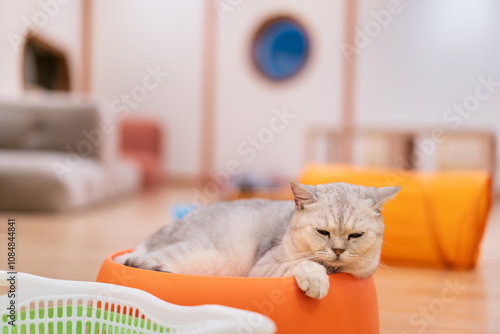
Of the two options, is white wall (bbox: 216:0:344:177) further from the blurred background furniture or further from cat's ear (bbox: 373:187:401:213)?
cat's ear (bbox: 373:187:401:213)

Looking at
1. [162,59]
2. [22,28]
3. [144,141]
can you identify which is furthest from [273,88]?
[22,28]

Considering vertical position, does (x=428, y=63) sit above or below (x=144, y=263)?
above

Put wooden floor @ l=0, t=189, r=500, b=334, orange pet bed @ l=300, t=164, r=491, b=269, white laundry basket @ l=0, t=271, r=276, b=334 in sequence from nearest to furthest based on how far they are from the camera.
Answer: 1. white laundry basket @ l=0, t=271, r=276, b=334
2. wooden floor @ l=0, t=189, r=500, b=334
3. orange pet bed @ l=300, t=164, r=491, b=269

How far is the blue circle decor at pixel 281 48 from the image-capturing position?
566 cm

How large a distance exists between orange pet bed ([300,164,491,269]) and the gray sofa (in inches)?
75.4

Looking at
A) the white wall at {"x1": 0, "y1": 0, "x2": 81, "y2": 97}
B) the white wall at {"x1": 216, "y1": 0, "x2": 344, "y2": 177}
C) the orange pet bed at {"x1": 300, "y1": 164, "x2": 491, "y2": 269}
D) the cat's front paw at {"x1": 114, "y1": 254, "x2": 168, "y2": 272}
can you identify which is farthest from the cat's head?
the white wall at {"x1": 216, "y1": 0, "x2": 344, "y2": 177}

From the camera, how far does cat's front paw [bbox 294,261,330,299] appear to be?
40.8 inches

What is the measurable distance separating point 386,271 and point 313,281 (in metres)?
1.13

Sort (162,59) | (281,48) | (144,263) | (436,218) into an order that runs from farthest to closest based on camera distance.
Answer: (162,59), (281,48), (436,218), (144,263)

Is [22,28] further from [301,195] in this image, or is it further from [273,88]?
[301,195]

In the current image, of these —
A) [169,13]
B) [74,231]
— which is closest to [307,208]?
[74,231]

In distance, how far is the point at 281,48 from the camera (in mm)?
5680

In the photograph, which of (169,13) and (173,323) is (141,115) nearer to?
(169,13)

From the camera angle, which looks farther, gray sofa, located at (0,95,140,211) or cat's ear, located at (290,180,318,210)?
gray sofa, located at (0,95,140,211)
